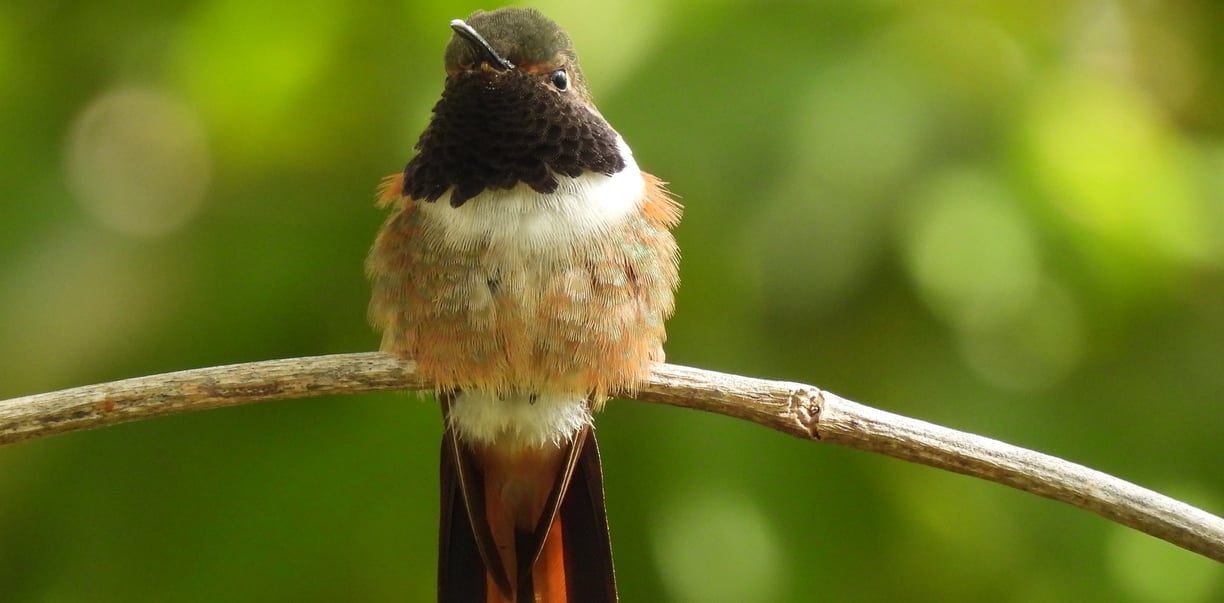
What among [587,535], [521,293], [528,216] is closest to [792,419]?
[521,293]

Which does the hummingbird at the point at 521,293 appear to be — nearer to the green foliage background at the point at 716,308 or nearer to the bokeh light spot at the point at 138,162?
the green foliage background at the point at 716,308

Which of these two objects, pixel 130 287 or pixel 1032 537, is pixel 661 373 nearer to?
A: pixel 1032 537

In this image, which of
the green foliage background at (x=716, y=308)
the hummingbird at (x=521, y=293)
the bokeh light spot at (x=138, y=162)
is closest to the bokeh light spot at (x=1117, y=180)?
the green foliage background at (x=716, y=308)

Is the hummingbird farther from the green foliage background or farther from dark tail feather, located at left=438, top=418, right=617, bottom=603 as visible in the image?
the green foliage background

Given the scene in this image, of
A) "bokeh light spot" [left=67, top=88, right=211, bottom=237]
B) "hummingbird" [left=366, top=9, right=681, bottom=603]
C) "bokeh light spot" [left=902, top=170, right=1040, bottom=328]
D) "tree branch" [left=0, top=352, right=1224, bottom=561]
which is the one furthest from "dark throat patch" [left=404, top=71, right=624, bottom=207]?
"bokeh light spot" [left=67, top=88, right=211, bottom=237]

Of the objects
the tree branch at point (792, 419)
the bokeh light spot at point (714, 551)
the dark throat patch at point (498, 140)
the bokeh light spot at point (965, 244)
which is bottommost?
the bokeh light spot at point (714, 551)

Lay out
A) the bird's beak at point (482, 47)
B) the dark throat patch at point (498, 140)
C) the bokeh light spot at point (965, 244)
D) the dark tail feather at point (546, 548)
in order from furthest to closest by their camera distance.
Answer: the bokeh light spot at point (965, 244) → the dark tail feather at point (546, 548) → the dark throat patch at point (498, 140) → the bird's beak at point (482, 47)

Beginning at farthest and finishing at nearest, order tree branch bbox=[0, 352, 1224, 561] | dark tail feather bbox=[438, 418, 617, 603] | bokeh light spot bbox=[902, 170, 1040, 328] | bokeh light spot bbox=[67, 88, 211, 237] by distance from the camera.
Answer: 1. bokeh light spot bbox=[67, 88, 211, 237]
2. bokeh light spot bbox=[902, 170, 1040, 328]
3. dark tail feather bbox=[438, 418, 617, 603]
4. tree branch bbox=[0, 352, 1224, 561]

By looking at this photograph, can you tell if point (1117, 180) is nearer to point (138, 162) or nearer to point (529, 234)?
point (529, 234)
